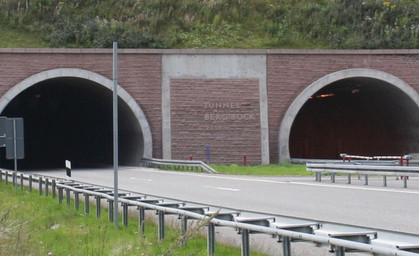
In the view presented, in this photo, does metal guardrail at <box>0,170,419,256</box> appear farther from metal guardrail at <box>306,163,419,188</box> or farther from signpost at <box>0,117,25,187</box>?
metal guardrail at <box>306,163,419,188</box>

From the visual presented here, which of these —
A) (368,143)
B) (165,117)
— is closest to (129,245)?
(165,117)

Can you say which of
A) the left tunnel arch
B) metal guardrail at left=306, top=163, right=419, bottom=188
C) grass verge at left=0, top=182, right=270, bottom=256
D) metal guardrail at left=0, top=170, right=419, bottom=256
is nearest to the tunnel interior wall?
the left tunnel arch

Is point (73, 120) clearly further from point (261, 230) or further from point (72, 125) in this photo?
point (261, 230)

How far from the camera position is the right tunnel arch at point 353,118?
1426 inches

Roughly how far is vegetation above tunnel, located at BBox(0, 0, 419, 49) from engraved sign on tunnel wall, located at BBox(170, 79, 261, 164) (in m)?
3.29

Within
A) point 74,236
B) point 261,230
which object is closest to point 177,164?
point 74,236

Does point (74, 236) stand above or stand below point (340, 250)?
below

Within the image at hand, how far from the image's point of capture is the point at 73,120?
50562 mm

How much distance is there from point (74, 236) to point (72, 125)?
133 feet

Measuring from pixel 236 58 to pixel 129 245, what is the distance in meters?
27.5

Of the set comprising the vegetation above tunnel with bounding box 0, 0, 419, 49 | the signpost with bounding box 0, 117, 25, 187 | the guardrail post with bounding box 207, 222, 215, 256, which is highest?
the vegetation above tunnel with bounding box 0, 0, 419, 49

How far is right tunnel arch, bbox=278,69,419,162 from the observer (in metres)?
36.2

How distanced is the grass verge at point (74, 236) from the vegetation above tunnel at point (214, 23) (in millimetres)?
22976

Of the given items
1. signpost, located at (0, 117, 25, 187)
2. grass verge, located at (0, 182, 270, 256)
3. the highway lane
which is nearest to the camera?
grass verge, located at (0, 182, 270, 256)
